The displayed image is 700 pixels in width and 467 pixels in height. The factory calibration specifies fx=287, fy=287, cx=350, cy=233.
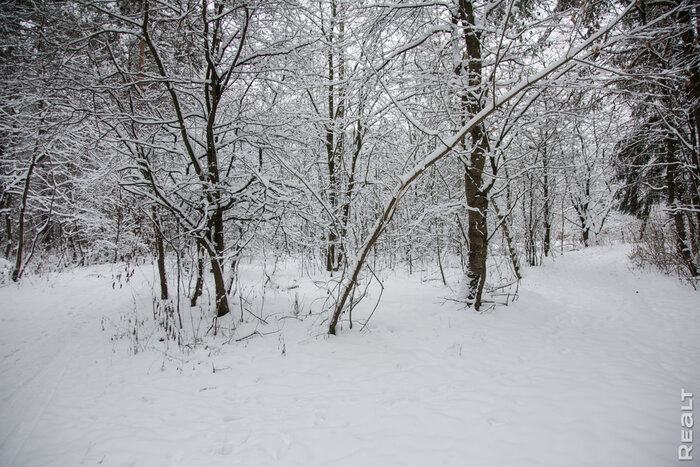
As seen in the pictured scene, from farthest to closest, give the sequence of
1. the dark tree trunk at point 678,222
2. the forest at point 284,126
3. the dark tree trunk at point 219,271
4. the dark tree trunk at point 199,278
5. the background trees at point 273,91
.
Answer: the dark tree trunk at point 678,222
the dark tree trunk at point 199,278
the dark tree trunk at point 219,271
the background trees at point 273,91
the forest at point 284,126

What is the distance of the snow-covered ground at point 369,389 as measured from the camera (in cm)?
219

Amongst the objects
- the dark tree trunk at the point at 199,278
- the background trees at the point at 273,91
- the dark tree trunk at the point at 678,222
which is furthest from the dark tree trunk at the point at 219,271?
the dark tree trunk at the point at 678,222

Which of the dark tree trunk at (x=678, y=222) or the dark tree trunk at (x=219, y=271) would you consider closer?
the dark tree trunk at (x=219, y=271)

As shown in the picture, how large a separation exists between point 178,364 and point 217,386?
37.1 inches

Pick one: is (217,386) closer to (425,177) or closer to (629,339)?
(629,339)

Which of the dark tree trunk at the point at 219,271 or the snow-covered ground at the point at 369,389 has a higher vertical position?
the dark tree trunk at the point at 219,271

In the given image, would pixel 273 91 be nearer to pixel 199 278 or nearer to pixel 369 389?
pixel 199 278

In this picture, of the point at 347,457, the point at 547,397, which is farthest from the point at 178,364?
the point at 547,397

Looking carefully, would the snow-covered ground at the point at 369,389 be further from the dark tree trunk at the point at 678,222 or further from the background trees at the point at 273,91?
the dark tree trunk at the point at 678,222

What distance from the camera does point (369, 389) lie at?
10.4 feet

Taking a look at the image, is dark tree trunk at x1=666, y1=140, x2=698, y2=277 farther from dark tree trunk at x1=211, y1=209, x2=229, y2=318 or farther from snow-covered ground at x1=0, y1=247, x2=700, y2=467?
dark tree trunk at x1=211, y1=209, x2=229, y2=318

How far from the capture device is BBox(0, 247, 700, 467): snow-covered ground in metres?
2.19

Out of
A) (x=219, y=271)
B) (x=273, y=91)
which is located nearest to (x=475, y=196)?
(x=273, y=91)

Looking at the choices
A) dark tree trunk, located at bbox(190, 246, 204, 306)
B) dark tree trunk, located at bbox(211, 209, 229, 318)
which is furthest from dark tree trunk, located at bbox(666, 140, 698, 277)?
dark tree trunk, located at bbox(190, 246, 204, 306)
